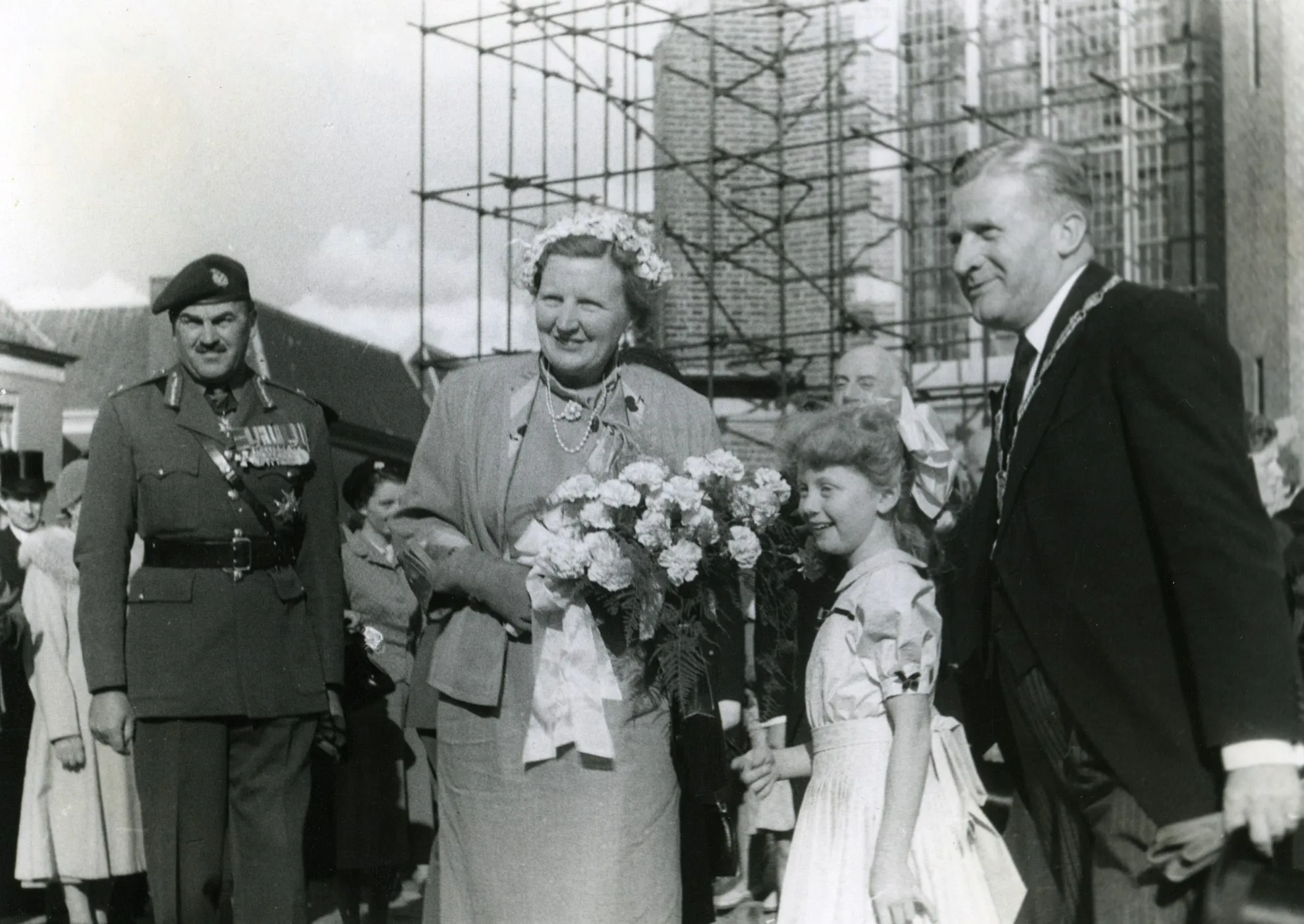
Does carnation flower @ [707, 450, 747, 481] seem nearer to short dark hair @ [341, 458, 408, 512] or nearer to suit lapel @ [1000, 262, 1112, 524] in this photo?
suit lapel @ [1000, 262, 1112, 524]

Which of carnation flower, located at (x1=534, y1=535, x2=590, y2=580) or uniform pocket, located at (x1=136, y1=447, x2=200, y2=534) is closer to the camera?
carnation flower, located at (x1=534, y1=535, x2=590, y2=580)

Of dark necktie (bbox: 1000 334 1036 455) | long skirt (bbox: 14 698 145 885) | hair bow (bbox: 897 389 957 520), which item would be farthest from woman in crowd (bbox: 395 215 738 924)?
long skirt (bbox: 14 698 145 885)

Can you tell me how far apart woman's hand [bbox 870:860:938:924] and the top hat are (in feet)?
14.8

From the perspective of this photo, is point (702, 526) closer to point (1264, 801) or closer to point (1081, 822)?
point (1081, 822)

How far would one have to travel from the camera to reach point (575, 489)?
10.6 feet

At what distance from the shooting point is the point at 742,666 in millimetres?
3469

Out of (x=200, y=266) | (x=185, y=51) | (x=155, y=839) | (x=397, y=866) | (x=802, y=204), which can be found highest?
(x=802, y=204)

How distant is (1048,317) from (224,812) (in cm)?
270

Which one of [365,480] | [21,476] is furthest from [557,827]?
[21,476]

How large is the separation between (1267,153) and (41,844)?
9.09 meters

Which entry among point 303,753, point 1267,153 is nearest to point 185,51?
point 303,753

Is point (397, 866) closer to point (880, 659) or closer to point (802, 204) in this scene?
point (880, 659)

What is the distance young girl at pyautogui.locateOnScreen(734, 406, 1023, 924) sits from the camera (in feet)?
10.7

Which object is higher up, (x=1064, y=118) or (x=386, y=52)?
(x=1064, y=118)
